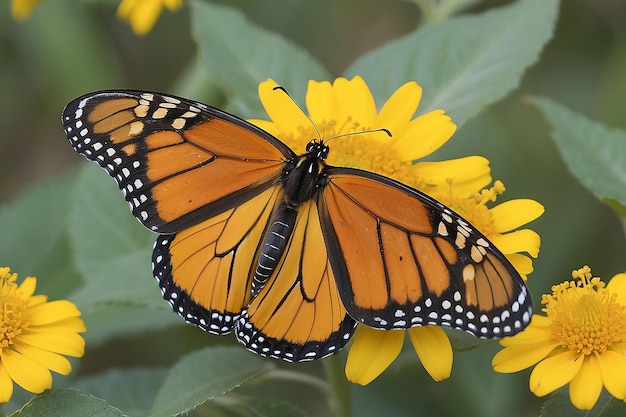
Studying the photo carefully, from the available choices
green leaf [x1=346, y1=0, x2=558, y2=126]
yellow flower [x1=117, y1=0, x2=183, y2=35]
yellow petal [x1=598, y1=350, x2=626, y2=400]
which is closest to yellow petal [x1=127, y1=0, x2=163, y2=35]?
yellow flower [x1=117, y1=0, x2=183, y2=35]

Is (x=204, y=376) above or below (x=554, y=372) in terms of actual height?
below

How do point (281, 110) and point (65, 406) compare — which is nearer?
point (65, 406)

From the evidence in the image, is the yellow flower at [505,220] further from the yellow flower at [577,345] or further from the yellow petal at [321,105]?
the yellow petal at [321,105]

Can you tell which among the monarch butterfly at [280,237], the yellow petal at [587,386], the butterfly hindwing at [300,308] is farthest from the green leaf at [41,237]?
the yellow petal at [587,386]

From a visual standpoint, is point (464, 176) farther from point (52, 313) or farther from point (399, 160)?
point (52, 313)

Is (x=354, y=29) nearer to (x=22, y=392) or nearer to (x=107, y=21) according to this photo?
(x=107, y=21)

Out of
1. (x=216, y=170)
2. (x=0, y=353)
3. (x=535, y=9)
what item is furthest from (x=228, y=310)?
(x=535, y=9)

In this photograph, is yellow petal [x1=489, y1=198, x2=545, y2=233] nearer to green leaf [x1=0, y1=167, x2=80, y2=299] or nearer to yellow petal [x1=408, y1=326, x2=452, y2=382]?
yellow petal [x1=408, y1=326, x2=452, y2=382]

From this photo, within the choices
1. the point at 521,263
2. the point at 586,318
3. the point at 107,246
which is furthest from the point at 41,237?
the point at 586,318
